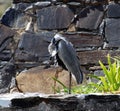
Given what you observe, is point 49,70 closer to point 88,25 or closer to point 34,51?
point 34,51

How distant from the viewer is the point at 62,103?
9.20 feet

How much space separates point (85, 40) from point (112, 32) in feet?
1.25

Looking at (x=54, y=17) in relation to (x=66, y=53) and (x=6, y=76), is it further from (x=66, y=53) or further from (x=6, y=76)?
(x=66, y=53)

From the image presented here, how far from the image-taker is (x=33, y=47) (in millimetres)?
6895

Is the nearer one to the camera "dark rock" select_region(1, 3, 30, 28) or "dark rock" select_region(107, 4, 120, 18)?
"dark rock" select_region(107, 4, 120, 18)

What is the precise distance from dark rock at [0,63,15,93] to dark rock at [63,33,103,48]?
0.89m

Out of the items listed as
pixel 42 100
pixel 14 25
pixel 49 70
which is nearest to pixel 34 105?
pixel 42 100

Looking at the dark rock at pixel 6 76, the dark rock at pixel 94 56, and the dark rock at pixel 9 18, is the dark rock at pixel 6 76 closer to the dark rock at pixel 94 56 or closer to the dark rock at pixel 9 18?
the dark rock at pixel 9 18

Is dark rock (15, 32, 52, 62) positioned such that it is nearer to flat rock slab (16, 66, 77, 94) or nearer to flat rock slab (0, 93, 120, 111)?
flat rock slab (16, 66, 77, 94)

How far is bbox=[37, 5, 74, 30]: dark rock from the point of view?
6.91 metres

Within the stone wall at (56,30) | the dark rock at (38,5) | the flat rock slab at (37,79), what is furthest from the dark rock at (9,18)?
the flat rock slab at (37,79)

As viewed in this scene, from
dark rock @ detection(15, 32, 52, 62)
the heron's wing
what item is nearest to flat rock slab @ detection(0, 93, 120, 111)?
the heron's wing

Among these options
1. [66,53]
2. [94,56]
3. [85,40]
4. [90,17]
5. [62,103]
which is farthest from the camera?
[90,17]

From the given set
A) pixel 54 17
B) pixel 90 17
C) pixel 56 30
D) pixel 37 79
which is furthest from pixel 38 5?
pixel 37 79
